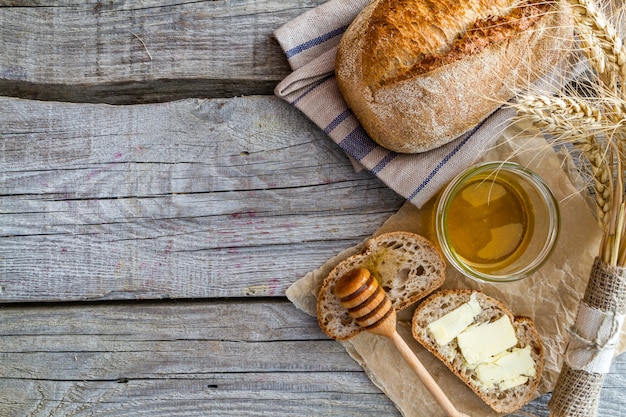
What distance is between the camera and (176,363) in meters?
1.53

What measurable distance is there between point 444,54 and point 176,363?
39.9 inches

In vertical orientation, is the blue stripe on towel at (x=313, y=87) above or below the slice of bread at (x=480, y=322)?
above

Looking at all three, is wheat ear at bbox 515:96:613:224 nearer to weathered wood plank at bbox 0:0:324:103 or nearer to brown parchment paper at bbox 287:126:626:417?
brown parchment paper at bbox 287:126:626:417

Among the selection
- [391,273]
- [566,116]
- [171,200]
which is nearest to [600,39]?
[566,116]

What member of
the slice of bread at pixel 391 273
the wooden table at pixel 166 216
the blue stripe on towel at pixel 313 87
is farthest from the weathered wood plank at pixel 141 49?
the slice of bread at pixel 391 273

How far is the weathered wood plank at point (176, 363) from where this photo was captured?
151 centimetres

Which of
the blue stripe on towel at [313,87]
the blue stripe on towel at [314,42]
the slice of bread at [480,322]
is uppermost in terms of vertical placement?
the blue stripe on towel at [314,42]

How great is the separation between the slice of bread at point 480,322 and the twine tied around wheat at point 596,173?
8 centimetres

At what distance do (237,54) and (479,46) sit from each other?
605 millimetres

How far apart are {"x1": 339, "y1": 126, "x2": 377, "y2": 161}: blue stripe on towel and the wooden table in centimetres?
7

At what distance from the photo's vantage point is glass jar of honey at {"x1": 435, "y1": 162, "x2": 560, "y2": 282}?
1.37 metres

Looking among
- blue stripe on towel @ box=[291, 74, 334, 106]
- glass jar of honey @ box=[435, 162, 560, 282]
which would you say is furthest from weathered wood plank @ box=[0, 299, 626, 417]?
blue stripe on towel @ box=[291, 74, 334, 106]

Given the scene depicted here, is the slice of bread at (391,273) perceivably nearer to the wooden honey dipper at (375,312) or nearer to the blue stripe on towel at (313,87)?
the wooden honey dipper at (375,312)

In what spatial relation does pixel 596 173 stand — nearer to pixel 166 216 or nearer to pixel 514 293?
pixel 514 293
